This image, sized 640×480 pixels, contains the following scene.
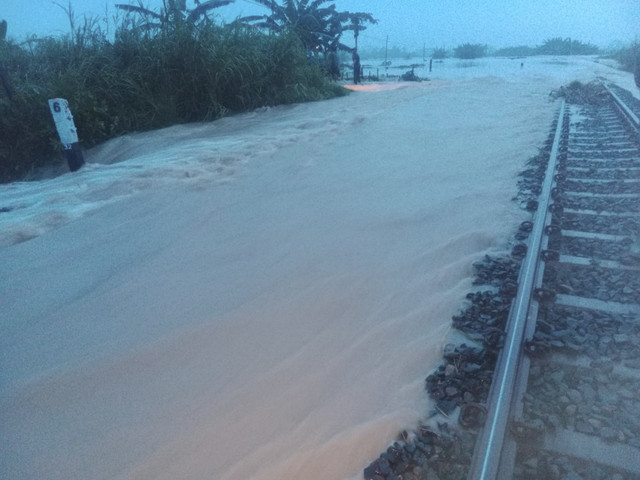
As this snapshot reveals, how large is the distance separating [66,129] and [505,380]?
6.24 metres

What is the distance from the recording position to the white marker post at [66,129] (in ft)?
18.8

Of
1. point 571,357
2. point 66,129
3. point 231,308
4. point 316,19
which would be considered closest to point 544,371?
point 571,357

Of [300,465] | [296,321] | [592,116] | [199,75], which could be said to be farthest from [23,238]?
[592,116]

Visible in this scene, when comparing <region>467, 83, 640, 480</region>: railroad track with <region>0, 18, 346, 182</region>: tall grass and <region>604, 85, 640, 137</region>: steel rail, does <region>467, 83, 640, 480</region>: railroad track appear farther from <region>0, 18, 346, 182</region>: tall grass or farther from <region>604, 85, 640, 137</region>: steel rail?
<region>0, 18, 346, 182</region>: tall grass

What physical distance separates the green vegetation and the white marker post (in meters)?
1.27

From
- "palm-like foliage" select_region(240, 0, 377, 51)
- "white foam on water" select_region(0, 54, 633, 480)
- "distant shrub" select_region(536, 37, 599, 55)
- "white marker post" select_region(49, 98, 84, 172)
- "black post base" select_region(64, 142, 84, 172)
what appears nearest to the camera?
"white foam on water" select_region(0, 54, 633, 480)

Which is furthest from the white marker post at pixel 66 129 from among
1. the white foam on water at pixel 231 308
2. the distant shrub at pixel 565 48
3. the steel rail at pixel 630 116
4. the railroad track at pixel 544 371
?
the distant shrub at pixel 565 48

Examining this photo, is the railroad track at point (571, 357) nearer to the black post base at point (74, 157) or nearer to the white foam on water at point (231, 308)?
the white foam on water at point (231, 308)

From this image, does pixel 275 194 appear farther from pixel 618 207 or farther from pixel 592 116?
pixel 592 116

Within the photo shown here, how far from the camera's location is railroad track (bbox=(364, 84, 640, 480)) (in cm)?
160

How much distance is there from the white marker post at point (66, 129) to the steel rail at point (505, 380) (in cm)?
588

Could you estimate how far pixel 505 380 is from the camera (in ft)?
6.27

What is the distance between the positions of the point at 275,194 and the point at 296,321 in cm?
251

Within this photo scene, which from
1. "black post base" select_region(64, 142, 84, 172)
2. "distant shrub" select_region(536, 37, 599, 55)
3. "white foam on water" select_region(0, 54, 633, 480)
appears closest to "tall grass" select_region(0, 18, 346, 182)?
"black post base" select_region(64, 142, 84, 172)
